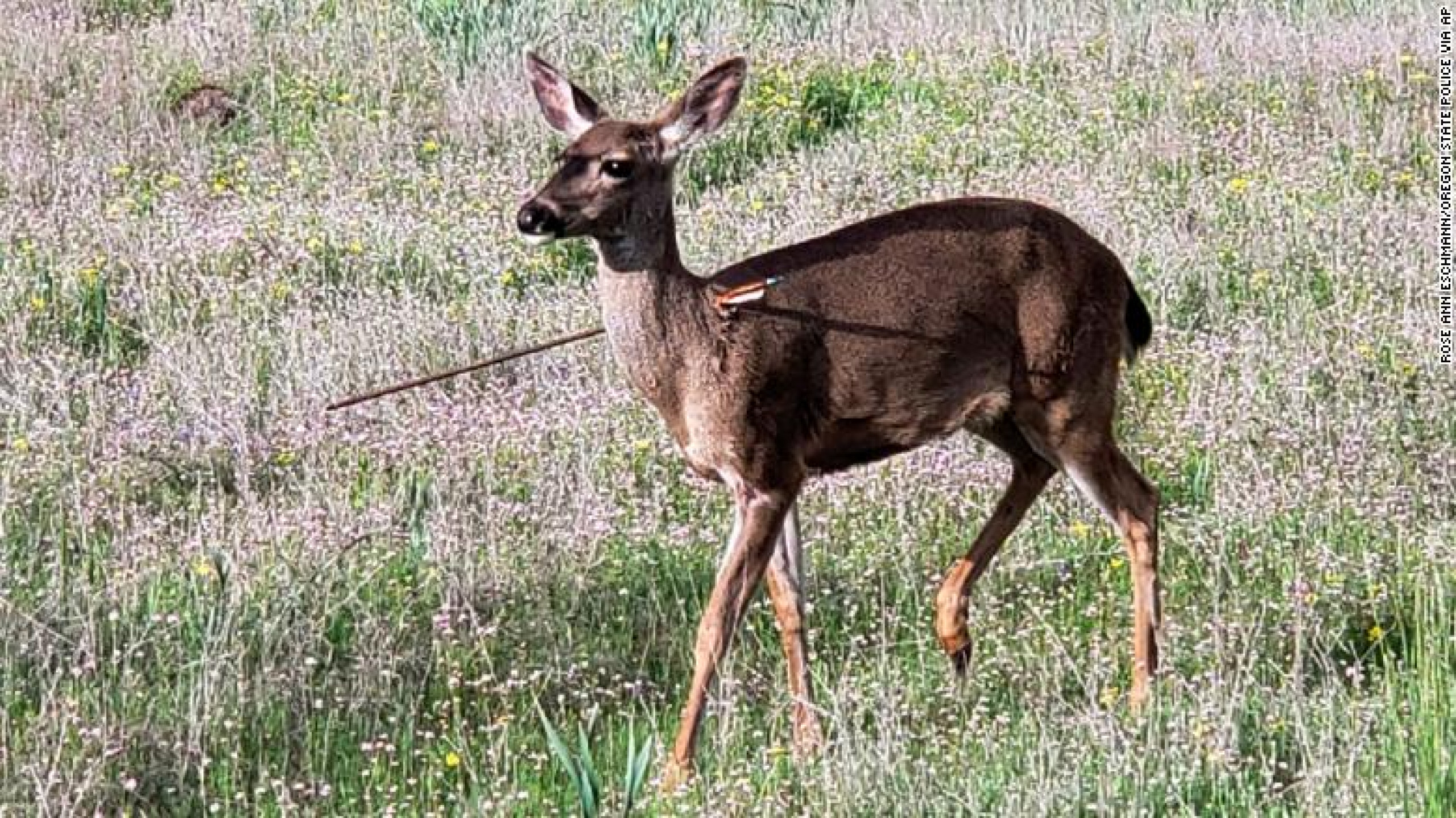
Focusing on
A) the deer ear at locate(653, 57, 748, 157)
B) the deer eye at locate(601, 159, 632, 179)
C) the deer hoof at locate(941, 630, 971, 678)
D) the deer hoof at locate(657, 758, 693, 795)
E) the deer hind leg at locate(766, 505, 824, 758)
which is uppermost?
the deer ear at locate(653, 57, 748, 157)

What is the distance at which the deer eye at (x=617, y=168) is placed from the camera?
617cm

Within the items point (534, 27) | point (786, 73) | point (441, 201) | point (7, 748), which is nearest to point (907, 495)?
point (7, 748)

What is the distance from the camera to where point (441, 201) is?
35.2ft

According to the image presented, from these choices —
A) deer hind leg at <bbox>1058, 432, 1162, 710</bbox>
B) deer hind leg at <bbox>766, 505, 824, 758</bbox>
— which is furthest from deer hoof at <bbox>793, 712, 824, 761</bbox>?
deer hind leg at <bbox>1058, 432, 1162, 710</bbox>

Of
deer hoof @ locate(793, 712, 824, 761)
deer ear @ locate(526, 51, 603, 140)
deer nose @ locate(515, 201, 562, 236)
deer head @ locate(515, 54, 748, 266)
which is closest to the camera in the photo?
deer hoof @ locate(793, 712, 824, 761)

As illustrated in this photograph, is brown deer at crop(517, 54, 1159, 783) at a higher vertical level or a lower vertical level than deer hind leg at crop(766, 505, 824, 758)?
higher

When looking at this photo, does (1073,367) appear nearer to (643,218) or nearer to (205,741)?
(643,218)

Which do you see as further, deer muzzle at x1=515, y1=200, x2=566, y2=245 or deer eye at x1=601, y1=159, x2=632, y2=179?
deer eye at x1=601, y1=159, x2=632, y2=179

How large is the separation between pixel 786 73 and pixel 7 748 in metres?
7.11

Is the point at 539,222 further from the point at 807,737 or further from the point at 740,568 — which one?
the point at 807,737

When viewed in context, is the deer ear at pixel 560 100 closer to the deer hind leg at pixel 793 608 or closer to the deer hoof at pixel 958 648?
the deer hind leg at pixel 793 608

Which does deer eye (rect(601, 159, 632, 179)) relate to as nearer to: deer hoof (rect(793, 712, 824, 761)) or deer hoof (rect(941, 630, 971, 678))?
deer hoof (rect(793, 712, 824, 761))

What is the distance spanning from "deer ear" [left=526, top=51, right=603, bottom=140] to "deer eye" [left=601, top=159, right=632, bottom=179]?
0.53 meters

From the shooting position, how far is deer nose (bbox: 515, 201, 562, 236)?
5949 mm
